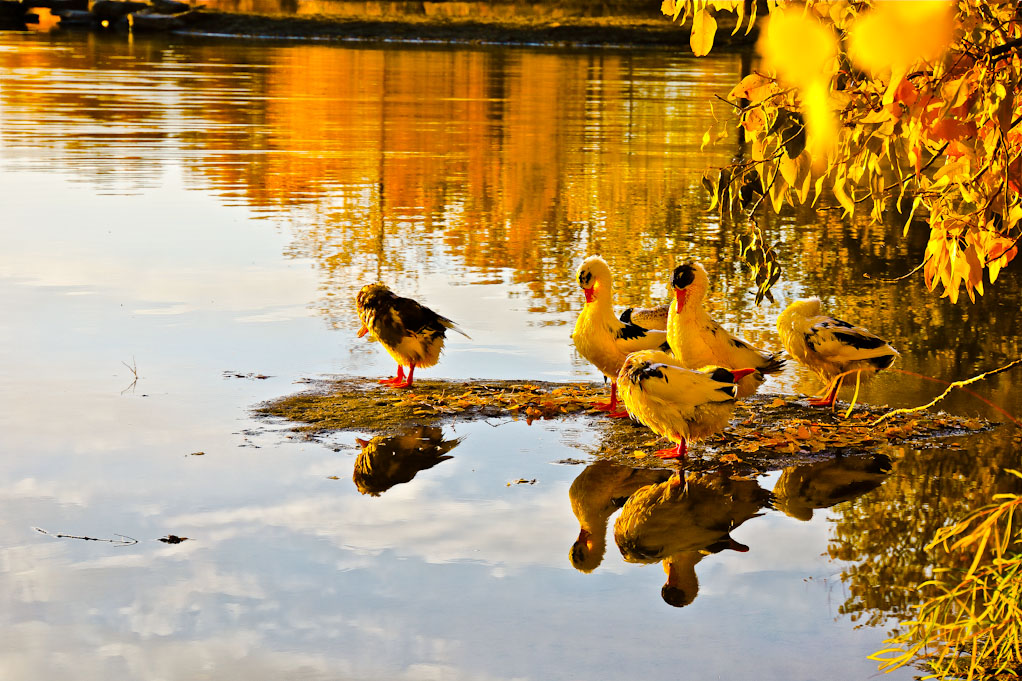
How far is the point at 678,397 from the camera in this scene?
23.0ft

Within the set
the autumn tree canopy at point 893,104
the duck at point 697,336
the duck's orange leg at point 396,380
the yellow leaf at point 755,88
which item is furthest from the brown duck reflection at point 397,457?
the yellow leaf at point 755,88

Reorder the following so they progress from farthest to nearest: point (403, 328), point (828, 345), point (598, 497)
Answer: point (403, 328) → point (828, 345) → point (598, 497)

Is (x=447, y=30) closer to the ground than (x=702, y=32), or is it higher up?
higher up

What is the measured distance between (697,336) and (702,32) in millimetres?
→ 4117

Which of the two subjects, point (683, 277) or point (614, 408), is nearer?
point (683, 277)

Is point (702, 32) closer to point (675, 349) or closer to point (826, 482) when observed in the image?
point (826, 482)

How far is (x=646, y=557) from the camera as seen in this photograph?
19.6 ft

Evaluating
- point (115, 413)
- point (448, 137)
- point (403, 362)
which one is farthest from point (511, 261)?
point (448, 137)

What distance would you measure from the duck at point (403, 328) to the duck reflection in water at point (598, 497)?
1862 millimetres

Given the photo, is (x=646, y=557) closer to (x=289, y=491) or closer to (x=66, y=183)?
(x=289, y=491)

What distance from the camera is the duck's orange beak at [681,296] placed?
7813mm

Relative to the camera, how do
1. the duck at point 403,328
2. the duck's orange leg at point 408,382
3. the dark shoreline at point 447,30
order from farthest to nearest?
the dark shoreline at point 447,30
the duck's orange leg at point 408,382
the duck at point 403,328

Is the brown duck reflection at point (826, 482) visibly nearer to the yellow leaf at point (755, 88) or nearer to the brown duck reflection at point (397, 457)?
the brown duck reflection at point (397, 457)

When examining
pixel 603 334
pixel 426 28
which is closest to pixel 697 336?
pixel 603 334
